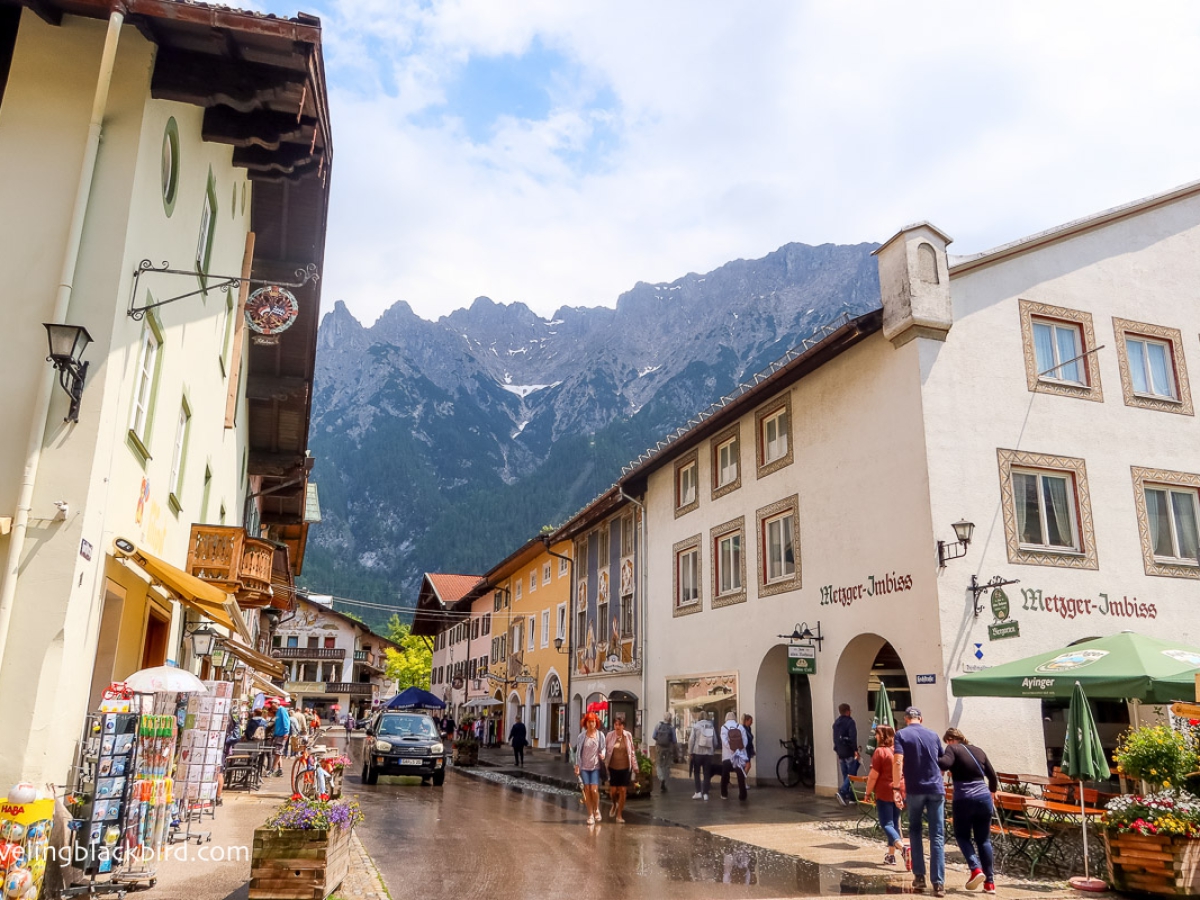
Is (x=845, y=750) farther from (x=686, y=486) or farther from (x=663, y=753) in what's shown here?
(x=686, y=486)

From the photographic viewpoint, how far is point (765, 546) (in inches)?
858

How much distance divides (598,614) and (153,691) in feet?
81.1

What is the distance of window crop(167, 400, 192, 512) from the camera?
1222cm

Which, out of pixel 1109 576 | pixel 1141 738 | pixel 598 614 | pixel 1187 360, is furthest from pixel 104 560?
pixel 598 614

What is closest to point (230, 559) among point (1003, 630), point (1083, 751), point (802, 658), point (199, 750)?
point (199, 750)

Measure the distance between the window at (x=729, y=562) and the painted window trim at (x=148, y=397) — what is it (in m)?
15.0

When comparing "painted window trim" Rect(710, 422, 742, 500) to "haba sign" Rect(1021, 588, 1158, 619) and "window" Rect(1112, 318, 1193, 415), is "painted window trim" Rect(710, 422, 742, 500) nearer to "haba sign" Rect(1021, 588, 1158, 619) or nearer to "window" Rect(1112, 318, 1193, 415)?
"haba sign" Rect(1021, 588, 1158, 619)

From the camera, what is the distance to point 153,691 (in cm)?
902

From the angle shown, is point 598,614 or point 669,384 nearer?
point 598,614

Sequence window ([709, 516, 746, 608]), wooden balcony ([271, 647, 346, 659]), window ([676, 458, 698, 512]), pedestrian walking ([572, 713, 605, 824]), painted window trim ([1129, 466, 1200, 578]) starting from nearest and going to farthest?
pedestrian walking ([572, 713, 605, 824]) → painted window trim ([1129, 466, 1200, 578]) → window ([709, 516, 746, 608]) → window ([676, 458, 698, 512]) → wooden balcony ([271, 647, 346, 659])

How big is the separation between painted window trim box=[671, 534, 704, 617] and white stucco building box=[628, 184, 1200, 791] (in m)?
3.51

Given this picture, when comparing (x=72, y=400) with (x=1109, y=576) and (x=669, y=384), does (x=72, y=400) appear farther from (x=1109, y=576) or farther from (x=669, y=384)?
(x=669, y=384)

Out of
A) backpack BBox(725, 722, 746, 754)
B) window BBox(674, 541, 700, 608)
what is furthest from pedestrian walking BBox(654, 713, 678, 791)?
window BBox(674, 541, 700, 608)

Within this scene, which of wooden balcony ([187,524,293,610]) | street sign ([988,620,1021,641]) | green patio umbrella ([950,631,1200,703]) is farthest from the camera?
street sign ([988,620,1021,641])
